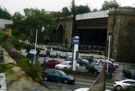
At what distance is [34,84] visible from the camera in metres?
2.44

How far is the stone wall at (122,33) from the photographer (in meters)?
54.2

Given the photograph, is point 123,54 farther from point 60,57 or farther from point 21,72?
point 21,72

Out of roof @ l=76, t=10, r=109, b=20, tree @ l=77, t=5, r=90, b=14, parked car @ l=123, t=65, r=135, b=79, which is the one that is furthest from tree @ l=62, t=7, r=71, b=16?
parked car @ l=123, t=65, r=135, b=79

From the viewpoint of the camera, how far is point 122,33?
5522 cm

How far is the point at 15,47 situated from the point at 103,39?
227 feet

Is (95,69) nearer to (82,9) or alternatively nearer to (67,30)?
(67,30)

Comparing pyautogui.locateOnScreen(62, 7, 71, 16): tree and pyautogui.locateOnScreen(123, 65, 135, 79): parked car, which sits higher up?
pyautogui.locateOnScreen(62, 7, 71, 16): tree

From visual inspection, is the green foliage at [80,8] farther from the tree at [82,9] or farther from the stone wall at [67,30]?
the stone wall at [67,30]

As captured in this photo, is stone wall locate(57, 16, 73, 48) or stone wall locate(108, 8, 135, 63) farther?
stone wall locate(57, 16, 73, 48)

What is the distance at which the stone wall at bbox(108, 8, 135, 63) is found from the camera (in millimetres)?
54188

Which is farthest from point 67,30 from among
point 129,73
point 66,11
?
point 129,73

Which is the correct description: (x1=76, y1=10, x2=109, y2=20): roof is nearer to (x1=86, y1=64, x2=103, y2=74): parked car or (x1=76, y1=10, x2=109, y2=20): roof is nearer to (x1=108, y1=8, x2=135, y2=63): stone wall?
(x1=108, y1=8, x2=135, y2=63): stone wall

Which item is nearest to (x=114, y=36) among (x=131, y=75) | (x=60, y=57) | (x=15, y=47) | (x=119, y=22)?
(x=119, y=22)

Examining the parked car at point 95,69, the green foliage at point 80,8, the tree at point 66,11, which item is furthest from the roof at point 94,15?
the parked car at point 95,69
